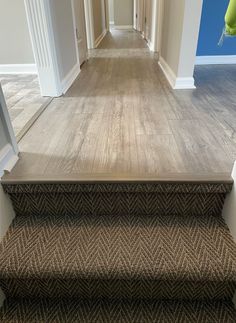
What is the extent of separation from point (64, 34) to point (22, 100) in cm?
85

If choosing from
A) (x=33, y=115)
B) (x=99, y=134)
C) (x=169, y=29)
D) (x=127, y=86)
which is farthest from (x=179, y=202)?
(x=169, y=29)

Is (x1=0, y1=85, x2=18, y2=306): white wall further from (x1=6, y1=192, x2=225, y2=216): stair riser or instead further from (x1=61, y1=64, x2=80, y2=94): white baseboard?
(x1=61, y1=64, x2=80, y2=94): white baseboard

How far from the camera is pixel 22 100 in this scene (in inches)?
88.1

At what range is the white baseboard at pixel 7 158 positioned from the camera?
3.94ft

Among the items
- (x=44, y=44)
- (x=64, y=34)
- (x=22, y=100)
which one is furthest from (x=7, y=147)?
(x=64, y=34)

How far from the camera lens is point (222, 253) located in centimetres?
100

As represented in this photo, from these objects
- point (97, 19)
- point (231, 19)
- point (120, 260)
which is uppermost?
point (231, 19)

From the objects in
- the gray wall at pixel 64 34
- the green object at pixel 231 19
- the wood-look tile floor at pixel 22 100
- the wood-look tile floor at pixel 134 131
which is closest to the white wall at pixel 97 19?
the gray wall at pixel 64 34

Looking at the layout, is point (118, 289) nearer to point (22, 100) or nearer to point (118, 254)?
point (118, 254)

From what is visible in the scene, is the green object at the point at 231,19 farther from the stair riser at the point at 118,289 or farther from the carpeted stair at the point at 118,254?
the stair riser at the point at 118,289

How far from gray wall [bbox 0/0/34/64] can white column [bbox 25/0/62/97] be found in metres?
1.20

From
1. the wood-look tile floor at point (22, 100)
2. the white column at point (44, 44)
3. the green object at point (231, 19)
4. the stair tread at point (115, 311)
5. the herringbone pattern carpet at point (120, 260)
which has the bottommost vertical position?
the stair tread at point (115, 311)

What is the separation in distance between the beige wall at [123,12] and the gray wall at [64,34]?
7256 millimetres

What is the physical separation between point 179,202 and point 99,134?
0.71 metres
